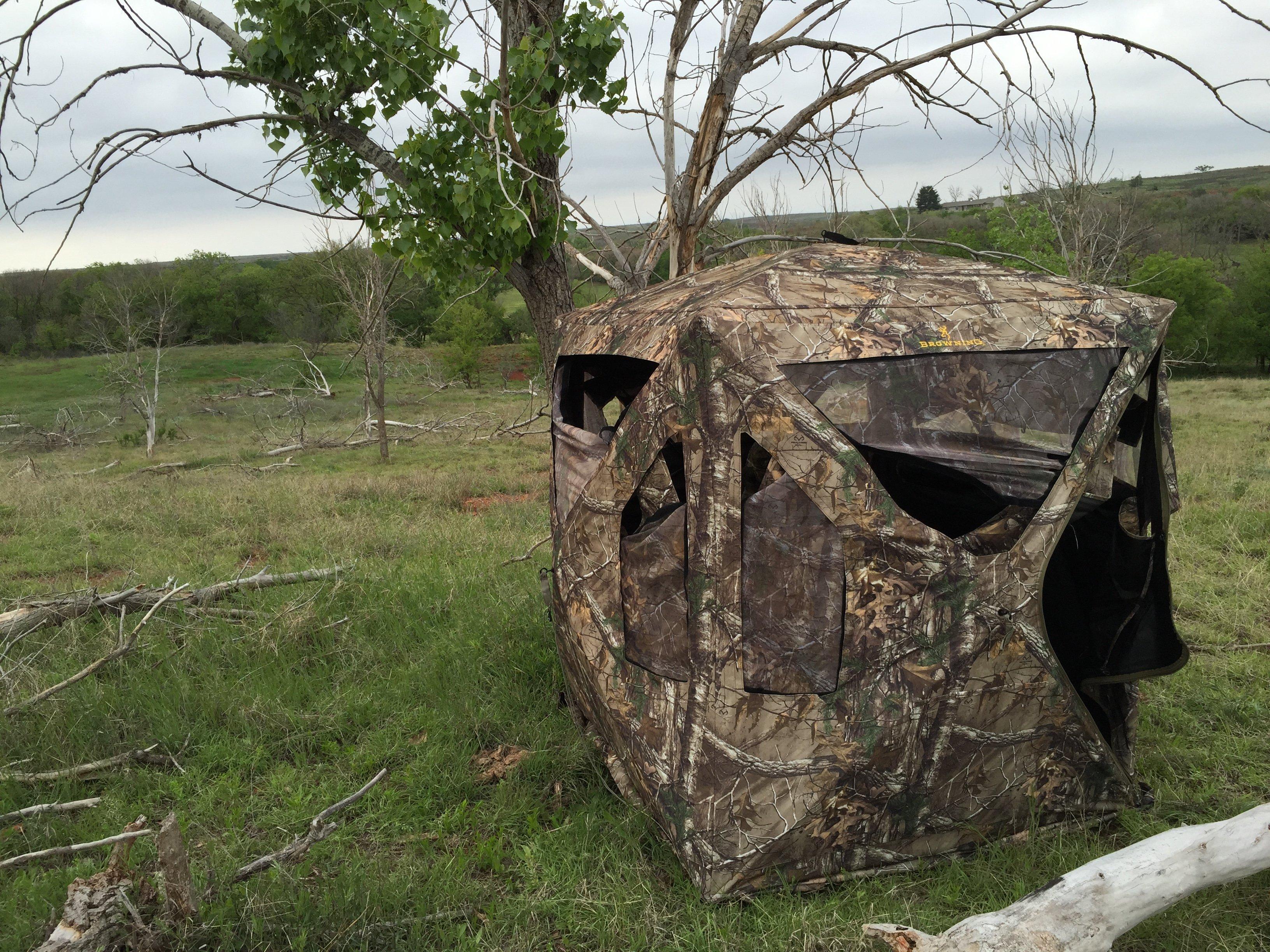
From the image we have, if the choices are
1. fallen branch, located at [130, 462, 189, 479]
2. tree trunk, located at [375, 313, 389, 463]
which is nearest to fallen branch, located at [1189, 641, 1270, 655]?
tree trunk, located at [375, 313, 389, 463]

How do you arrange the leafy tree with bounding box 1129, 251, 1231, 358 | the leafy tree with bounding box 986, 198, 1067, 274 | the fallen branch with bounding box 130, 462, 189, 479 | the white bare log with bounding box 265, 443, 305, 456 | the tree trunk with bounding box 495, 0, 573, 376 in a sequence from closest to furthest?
the tree trunk with bounding box 495, 0, 573, 376 → the leafy tree with bounding box 986, 198, 1067, 274 → the fallen branch with bounding box 130, 462, 189, 479 → the white bare log with bounding box 265, 443, 305, 456 → the leafy tree with bounding box 1129, 251, 1231, 358

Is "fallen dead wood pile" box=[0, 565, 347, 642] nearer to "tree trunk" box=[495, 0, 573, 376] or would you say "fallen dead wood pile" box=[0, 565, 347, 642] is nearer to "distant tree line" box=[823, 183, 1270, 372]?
"tree trunk" box=[495, 0, 573, 376]

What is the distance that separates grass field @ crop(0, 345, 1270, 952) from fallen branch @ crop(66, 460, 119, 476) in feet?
36.7

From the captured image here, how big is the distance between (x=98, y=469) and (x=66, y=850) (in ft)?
70.1

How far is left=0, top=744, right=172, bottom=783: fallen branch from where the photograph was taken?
404cm

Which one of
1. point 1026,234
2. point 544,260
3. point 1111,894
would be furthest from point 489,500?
point 1026,234

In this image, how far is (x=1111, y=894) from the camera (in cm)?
255

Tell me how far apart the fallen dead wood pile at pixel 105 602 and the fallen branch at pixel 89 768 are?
1.24 metres

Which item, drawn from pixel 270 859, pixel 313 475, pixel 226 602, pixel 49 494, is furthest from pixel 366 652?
pixel 313 475

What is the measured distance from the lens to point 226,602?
6133 millimetres

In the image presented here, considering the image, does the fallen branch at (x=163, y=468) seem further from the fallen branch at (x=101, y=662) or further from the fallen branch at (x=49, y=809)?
the fallen branch at (x=49, y=809)

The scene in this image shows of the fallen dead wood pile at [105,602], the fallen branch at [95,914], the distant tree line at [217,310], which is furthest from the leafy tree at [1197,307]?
the fallen branch at [95,914]

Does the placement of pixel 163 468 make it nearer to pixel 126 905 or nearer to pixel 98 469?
pixel 98 469

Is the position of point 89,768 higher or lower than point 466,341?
lower
